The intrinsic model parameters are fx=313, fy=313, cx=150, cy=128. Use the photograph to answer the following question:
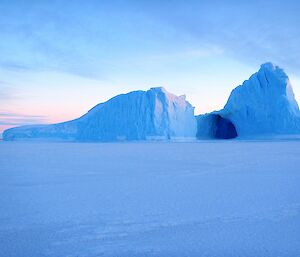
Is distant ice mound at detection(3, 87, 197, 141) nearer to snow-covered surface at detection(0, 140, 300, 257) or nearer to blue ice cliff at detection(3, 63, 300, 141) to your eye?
blue ice cliff at detection(3, 63, 300, 141)

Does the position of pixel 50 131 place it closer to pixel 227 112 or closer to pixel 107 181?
pixel 227 112

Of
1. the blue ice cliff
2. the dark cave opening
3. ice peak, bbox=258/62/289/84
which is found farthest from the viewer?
the dark cave opening

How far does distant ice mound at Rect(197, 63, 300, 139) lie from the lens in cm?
2459

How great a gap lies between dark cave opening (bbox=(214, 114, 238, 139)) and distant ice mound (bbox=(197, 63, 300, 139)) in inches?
261

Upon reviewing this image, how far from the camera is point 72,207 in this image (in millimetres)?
3369

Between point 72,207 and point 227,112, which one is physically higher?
point 227,112

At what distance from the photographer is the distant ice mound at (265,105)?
2459cm

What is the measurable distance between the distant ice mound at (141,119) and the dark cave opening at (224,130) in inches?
227

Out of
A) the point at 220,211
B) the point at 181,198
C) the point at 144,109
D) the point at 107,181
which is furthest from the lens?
the point at 144,109

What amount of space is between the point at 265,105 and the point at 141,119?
34.4 feet

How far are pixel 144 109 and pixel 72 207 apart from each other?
24015 mm

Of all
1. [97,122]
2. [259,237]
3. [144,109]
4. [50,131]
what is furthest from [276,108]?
[259,237]

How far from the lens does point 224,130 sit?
36.1m

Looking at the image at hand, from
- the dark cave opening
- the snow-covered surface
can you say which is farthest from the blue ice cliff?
the snow-covered surface
